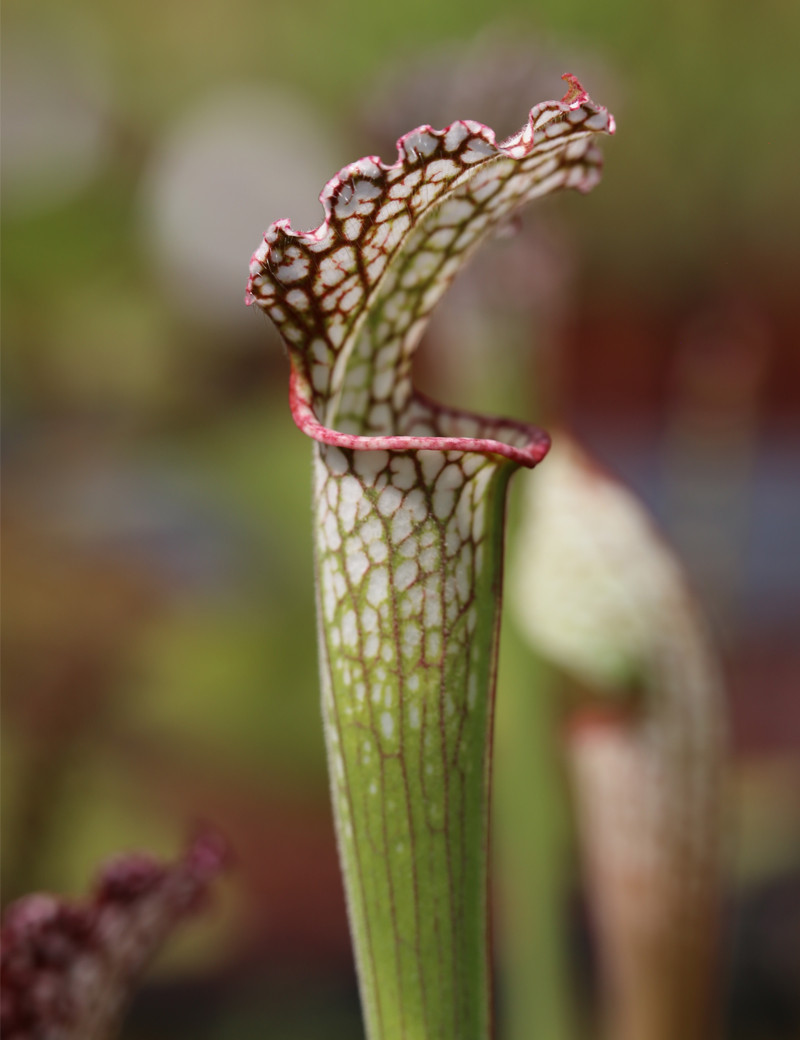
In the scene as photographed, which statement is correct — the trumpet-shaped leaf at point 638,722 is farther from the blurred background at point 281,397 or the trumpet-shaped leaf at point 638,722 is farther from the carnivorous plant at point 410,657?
the carnivorous plant at point 410,657

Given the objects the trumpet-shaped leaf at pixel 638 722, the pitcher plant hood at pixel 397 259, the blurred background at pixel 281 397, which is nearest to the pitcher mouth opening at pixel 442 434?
the pitcher plant hood at pixel 397 259

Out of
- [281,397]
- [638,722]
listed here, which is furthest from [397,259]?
[281,397]

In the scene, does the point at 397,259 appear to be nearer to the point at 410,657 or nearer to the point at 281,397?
the point at 410,657

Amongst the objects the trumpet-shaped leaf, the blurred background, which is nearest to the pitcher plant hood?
the trumpet-shaped leaf

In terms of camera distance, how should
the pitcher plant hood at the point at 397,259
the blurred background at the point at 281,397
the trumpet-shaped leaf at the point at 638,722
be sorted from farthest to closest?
the blurred background at the point at 281,397, the trumpet-shaped leaf at the point at 638,722, the pitcher plant hood at the point at 397,259

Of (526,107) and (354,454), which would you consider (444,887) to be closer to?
(354,454)

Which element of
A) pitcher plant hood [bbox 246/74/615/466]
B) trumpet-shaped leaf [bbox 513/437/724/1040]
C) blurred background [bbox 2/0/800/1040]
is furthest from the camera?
blurred background [bbox 2/0/800/1040]

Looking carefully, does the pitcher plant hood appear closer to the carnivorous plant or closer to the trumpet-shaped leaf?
the carnivorous plant

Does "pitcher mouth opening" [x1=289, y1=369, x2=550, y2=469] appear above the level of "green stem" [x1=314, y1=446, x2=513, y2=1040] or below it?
above

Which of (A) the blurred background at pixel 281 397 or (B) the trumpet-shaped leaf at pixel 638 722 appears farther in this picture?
(A) the blurred background at pixel 281 397
